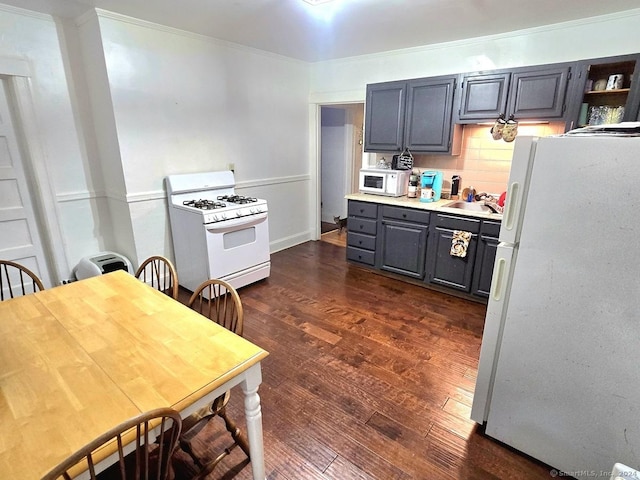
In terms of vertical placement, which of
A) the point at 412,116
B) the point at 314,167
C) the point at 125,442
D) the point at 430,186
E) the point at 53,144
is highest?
the point at 412,116

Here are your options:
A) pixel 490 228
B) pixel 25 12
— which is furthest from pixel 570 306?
pixel 25 12

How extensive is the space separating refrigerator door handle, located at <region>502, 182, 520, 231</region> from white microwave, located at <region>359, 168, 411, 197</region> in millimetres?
2122

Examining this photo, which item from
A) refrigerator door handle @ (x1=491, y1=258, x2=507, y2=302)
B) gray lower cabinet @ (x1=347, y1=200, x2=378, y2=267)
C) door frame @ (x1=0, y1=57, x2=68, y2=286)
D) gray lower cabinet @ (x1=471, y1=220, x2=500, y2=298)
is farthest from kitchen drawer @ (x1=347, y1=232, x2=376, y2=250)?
door frame @ (x1=0, y1=57, x2=68, y2=286)

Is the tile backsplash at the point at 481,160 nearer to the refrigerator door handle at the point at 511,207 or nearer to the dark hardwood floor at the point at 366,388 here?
the dark hardwood floor at the point at 366,388

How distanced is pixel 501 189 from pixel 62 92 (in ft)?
13.5

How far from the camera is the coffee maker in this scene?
350cm

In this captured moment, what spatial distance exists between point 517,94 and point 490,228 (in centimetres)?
116

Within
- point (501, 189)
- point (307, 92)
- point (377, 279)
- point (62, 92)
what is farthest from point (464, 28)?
point (62, 92)

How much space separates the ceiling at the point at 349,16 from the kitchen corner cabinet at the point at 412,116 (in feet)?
1.44

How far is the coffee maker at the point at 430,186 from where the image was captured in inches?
138

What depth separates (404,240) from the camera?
3.49 metres

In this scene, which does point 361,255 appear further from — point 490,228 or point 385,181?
point 490,228

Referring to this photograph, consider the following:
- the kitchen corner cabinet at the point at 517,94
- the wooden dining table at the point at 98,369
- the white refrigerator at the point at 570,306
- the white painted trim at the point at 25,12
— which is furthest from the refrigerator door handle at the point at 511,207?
the white painted trim at the point at 25,12

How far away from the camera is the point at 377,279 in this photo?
373 cm
